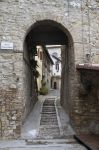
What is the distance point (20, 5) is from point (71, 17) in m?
1.99

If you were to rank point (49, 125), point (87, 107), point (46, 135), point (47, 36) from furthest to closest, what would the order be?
point (47, 36), point (49, 125), point (87, 107), point (46, 135)

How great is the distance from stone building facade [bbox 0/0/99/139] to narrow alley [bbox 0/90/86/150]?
0.42 metres

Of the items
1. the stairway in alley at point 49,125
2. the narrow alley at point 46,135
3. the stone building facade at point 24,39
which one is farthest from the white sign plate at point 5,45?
the stairway in alley at point 49,125

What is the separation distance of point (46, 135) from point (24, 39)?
12.0 feet

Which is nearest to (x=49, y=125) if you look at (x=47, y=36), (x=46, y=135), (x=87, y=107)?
(x=46, y=135)

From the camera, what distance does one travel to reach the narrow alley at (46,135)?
11.4 m

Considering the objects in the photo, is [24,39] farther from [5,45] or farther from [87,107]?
[87,107]

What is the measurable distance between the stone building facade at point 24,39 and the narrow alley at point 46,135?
1.38 ft

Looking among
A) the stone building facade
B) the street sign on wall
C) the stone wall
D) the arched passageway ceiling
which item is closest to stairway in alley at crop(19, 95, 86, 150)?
the stone building facade

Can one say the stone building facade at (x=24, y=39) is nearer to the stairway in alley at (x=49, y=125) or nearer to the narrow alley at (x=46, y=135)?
the narrow alley at (x=46, y=135)

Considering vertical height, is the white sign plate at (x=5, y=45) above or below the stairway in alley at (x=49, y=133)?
above

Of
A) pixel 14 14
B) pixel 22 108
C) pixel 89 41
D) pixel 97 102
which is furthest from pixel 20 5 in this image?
pixel 97 102

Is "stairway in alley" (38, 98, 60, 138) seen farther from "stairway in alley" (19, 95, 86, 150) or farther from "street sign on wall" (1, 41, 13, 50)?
"street sign on wall" (1, 41, 13, 50)

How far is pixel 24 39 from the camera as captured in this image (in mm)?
13047
